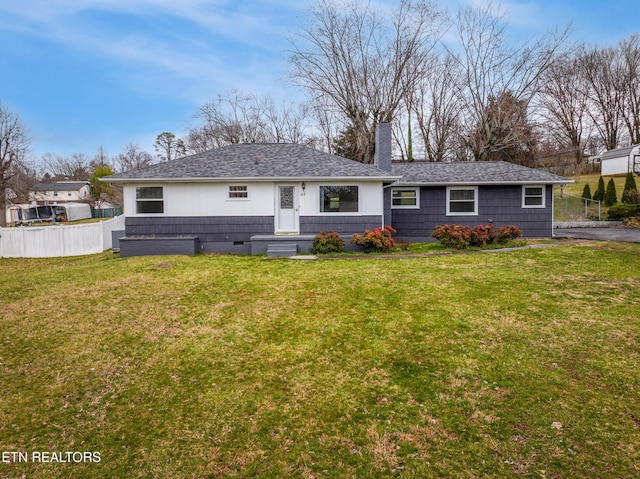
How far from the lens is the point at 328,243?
11.0 meters

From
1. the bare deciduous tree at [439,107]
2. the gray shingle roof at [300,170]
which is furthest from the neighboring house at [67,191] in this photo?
the bare deciduous tree at [439,107]

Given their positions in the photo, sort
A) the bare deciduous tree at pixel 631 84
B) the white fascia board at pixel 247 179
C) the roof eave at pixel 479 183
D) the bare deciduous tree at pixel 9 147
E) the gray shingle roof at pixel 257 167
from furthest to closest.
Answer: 1. the bare deciduous tree at pixel 631 84
2. the bare deciduous tree at pixel 9 147
3. the roof eave at pixel 479 183
4. the gray shingle roof at pixel 257 167
5. the white fascia board at pixel 247 179

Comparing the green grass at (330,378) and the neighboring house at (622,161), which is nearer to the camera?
the green grass at (330,378)

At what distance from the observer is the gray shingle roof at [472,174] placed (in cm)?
1345

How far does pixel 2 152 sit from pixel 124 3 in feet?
71.7

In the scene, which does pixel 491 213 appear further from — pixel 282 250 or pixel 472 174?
pixel 282 250

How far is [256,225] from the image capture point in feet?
39.6

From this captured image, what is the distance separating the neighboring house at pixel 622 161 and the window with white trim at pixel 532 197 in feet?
60.0

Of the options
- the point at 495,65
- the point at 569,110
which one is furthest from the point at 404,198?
the point at 569,110

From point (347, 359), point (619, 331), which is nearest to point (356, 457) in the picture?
point (347, 359)

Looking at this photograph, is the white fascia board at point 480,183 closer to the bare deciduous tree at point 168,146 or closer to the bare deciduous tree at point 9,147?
the bare deciduous tree at point 9,147

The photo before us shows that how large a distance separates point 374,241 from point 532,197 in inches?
303

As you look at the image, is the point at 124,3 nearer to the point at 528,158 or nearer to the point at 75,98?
the point at 75,98

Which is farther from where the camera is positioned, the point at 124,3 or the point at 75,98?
the point at 75,98
